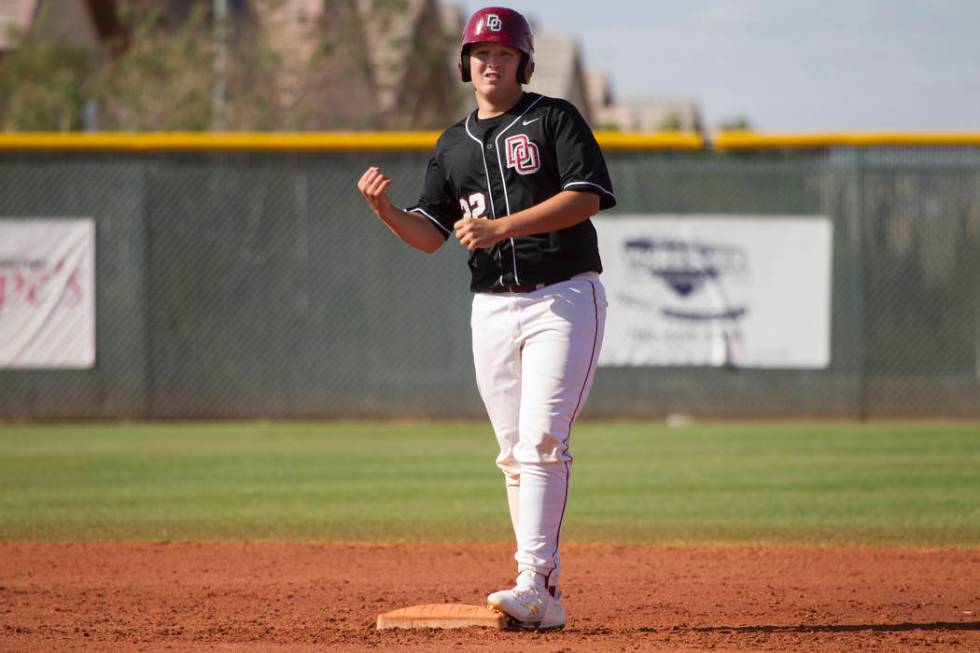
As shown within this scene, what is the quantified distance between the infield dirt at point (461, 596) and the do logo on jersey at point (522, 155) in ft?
5.09

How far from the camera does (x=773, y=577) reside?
5.57 metres

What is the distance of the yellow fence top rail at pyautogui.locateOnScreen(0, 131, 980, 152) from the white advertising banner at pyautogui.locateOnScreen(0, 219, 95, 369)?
786mm

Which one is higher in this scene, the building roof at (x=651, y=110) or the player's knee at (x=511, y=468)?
the building roof at (x=651, y=110)

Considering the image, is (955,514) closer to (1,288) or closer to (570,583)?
(570,583)

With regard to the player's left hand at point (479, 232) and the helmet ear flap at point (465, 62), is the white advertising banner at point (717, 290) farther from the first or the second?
the player's left hand at point (479, 232)

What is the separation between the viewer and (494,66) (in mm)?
4293

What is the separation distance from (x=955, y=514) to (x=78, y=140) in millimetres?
8888

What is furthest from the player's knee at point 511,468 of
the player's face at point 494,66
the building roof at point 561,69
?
the building roof at point 561,69

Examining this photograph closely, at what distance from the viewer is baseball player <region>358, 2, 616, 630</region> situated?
417cm

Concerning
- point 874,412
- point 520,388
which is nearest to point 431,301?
point 874,412

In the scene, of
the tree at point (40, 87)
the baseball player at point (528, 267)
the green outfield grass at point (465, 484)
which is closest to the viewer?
the baseball player at point (528, 267)

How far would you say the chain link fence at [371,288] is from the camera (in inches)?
484

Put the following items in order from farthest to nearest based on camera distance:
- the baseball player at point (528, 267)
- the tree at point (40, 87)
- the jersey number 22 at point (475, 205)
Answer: the tree at point (40, 87) < the jersey number 22 at point (475, 205) < the baseball player at point (528, 267)

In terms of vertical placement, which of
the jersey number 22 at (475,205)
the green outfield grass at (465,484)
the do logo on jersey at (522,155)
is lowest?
the green outfield grass at (465,484)
